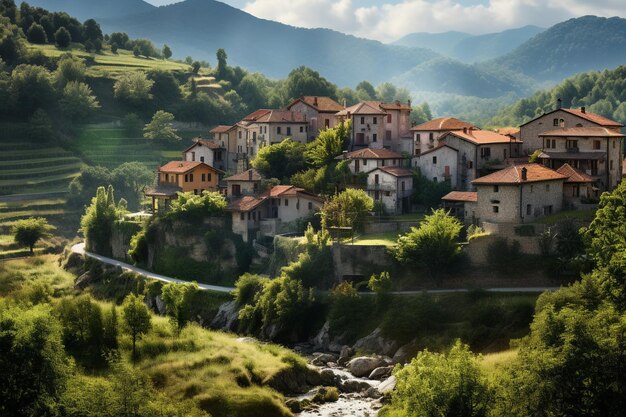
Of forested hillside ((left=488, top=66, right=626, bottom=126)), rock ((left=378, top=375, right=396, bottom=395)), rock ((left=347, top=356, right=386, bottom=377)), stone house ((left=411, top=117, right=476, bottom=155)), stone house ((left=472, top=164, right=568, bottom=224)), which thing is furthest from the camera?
forested hillside ((left=488, top=66, right=626, bottom=126))

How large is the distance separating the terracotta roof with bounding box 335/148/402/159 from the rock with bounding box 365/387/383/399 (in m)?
28.8

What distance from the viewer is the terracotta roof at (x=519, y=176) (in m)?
64.9

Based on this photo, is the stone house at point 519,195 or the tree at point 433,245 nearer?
the tree at point 433,245

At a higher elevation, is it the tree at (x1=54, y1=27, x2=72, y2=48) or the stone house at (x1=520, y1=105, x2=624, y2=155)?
the tree at (x1=54, y1=27, x2=72, y2=48)

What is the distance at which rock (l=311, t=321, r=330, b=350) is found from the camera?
62.7 meters

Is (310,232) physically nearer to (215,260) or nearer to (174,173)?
(215,260)

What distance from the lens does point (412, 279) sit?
6494cm

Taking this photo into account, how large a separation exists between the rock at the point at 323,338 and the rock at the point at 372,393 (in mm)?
9505

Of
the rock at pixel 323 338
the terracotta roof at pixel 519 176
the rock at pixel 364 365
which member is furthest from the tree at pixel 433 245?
the rock at pixel 364 365

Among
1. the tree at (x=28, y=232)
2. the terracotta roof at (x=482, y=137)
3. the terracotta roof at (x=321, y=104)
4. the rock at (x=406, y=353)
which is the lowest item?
the rock at (x=406, y=353)

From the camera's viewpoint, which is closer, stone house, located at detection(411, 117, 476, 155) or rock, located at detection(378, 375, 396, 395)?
rock, located at detection(378, 375, 396, 395)

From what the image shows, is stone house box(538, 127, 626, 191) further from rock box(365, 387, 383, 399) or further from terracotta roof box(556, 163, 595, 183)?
rock box(365, 387, 383, 399)

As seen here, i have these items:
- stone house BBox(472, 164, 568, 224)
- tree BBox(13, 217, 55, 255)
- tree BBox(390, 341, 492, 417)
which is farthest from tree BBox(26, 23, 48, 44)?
tree BBox(390, 341, 492, 417)

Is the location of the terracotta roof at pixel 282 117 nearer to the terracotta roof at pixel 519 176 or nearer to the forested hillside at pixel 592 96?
the terracotta roof at pixel 519 176
